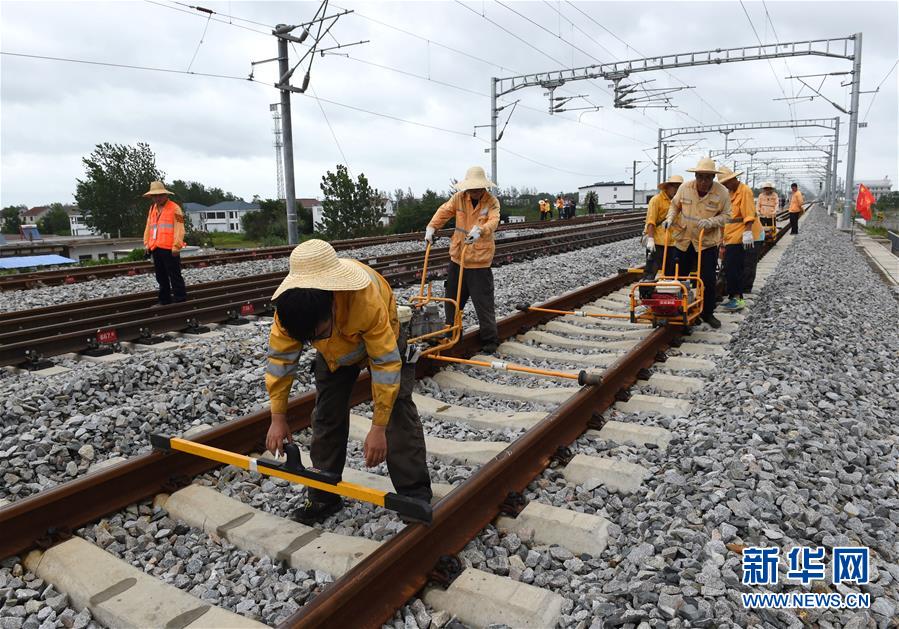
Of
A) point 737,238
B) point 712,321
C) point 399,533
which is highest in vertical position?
point 737,238

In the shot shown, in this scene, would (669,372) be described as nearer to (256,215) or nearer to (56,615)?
(56,615)

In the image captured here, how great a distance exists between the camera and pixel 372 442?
9.61 feet

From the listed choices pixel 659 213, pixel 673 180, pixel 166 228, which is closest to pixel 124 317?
pixel 166 228

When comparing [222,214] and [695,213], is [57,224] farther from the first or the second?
[695,213]

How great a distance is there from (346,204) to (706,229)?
46.5m

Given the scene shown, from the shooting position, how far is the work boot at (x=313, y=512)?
345 cm

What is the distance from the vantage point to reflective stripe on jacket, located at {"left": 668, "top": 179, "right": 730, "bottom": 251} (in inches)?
295

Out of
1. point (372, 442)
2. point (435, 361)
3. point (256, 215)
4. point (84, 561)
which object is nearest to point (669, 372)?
point (435, 361)

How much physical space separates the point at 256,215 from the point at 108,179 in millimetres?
27569

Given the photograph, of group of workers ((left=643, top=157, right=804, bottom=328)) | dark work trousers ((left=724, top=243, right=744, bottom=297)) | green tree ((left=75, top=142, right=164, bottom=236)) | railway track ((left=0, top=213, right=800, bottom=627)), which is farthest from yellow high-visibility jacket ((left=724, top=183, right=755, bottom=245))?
green tree ((left=75, top=142, right=164, bottom=236))

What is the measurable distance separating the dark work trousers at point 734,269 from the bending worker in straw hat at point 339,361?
6.91 meters

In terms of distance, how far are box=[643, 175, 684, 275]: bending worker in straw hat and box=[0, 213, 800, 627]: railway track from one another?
3.39m

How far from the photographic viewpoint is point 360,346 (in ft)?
10.1

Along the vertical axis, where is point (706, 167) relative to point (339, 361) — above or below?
above
